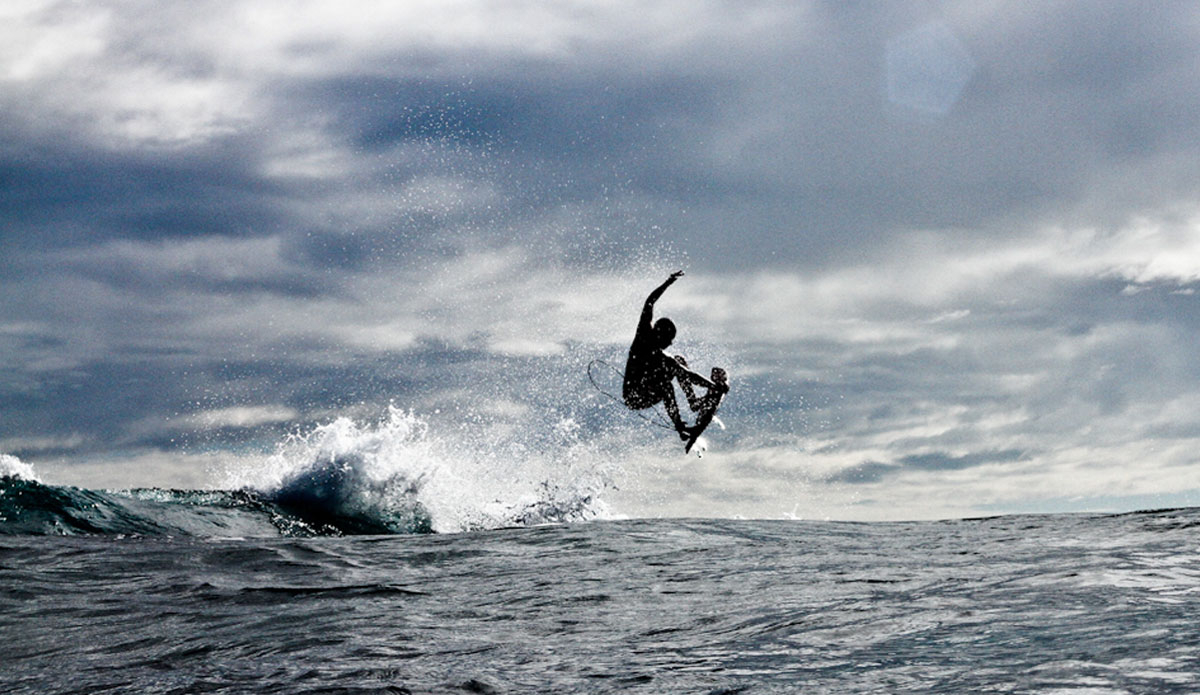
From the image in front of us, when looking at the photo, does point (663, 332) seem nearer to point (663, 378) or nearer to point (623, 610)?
point (663, 378)

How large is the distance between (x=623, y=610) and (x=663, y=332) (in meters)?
8.51

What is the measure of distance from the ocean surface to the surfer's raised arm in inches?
142

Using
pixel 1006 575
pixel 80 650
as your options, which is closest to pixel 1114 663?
pixel 1006 575

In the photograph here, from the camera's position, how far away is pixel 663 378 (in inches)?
652

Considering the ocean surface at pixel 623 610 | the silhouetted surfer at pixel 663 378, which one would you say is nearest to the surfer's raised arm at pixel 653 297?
the silhouetted surfer at pixel 663 378

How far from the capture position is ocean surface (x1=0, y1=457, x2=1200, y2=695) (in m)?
5.38

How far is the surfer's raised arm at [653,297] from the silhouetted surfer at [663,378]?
0.13 metres

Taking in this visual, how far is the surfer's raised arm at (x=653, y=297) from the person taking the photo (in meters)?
14.5

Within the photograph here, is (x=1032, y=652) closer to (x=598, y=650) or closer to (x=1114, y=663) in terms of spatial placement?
(x=1114, y=663)

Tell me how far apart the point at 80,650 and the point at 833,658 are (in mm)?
5940

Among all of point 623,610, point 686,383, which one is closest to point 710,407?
point 686,383

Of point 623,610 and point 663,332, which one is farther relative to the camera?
point 663,332

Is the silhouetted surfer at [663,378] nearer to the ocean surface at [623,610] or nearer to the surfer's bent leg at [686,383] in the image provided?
the surfer's bent leg at [686,383]

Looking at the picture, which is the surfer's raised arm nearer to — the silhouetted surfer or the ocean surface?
the silhouetted surfer
